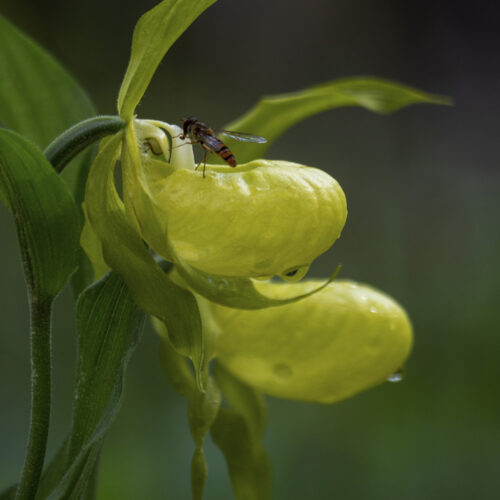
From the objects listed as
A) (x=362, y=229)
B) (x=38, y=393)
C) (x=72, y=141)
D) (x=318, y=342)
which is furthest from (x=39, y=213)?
(x=362, y=229)

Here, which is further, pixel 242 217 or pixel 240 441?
pixel 240 441

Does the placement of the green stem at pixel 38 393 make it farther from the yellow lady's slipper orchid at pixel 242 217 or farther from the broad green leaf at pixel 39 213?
the yellow lady's slipper orchid at pixel 242 217

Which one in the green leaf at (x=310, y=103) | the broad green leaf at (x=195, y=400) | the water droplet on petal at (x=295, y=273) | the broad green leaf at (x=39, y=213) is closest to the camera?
the broad green leaf at (x=39, y=213)

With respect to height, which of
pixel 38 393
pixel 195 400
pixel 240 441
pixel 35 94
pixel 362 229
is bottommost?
pixel 362 229

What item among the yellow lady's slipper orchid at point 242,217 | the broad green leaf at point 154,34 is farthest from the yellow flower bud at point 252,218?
the broad green leaf at point 154,34

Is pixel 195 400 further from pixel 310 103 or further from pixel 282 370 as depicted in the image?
pixel 310 103

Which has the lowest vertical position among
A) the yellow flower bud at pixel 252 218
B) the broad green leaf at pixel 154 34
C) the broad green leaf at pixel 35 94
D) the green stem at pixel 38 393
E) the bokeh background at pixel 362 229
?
the bokeh background at pixel 362 229
